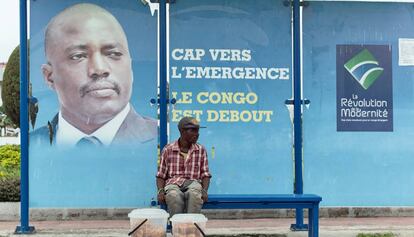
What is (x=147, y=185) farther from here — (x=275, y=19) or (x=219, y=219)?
(x=275, y=19)

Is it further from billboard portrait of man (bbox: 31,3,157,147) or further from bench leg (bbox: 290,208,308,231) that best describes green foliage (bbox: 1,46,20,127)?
bench leg (bbox: 290,208,308,231)

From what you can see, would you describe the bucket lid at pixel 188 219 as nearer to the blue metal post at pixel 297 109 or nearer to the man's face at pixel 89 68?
the blue metal post at pixel 297 109

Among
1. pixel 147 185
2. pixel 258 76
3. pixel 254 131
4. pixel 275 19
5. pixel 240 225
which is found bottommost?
pixel 240 225

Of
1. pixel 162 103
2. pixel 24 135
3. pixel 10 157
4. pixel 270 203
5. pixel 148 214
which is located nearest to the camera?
pixel 148 214

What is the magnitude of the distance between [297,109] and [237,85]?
0.82 meters

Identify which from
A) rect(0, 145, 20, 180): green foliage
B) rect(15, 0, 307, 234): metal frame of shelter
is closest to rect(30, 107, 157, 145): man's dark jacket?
rect(15, 0, 307, 234): metal frame of shelter

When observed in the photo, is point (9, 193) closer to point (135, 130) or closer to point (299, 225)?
point (135, 130)

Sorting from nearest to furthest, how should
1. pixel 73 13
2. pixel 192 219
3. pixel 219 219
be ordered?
1. pixel 192 219
2. pixel 73 13
3. pixel 219 219

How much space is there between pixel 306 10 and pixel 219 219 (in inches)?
115

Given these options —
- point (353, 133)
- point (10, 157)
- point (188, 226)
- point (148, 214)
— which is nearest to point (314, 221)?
point (188, 226)

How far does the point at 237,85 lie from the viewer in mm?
7652

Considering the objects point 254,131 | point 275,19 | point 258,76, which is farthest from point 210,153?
point 275,19

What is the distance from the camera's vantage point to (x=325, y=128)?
310 inches

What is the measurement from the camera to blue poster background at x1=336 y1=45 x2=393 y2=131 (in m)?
7.90
